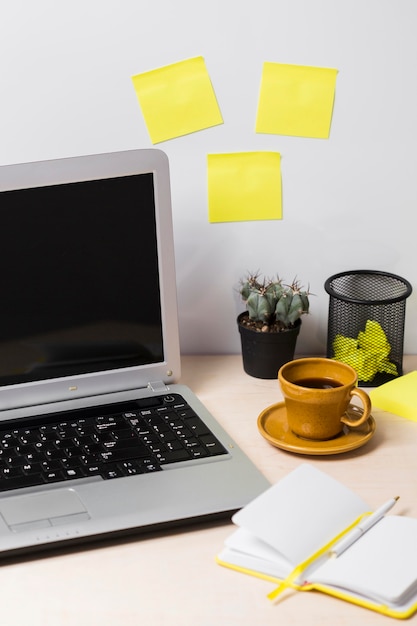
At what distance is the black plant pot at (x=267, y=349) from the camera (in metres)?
1.20

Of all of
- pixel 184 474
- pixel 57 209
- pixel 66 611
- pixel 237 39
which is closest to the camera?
pixel 66 611

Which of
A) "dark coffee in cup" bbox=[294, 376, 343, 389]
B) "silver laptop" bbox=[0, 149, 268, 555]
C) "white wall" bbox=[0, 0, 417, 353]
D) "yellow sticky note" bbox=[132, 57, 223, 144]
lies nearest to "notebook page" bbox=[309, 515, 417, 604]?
"silver laptop" bbox=[0, 149, 268, 555]

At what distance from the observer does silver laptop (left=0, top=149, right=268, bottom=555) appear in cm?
96

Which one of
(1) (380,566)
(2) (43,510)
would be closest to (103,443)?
(2) (43,510)

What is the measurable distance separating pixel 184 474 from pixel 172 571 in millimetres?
147

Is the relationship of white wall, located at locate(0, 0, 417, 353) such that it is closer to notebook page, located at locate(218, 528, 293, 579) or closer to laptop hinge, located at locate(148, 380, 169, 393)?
laptop hinge, located at locate(148, 380, 169, 393)

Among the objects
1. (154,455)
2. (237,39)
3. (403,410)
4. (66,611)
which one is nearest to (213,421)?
(154,455)

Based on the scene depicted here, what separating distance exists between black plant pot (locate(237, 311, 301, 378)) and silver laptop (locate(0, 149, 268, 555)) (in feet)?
0.36

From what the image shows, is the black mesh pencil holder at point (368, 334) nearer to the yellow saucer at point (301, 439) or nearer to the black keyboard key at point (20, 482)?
the yellow saucer at point (301, 439)

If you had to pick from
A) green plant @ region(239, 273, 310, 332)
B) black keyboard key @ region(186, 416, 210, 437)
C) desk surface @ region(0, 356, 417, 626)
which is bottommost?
desk surface @ region(0, 356, 417, 626)

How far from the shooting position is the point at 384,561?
31.8 inches

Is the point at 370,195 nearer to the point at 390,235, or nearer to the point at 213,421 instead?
the point at 390,235

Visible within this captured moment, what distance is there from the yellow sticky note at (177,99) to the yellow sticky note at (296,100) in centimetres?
7

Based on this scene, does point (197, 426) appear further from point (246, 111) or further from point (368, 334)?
point (246, 111)
